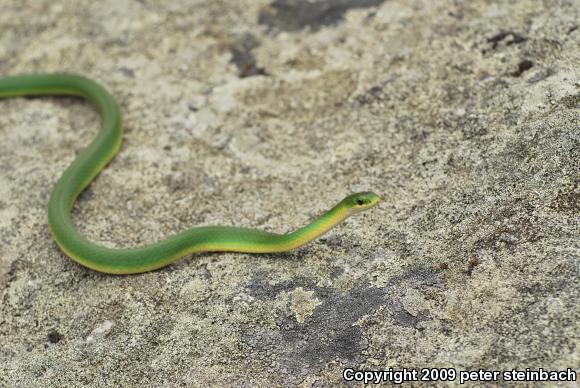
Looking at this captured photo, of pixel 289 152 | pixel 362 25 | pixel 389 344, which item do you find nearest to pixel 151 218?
pixel 289 152

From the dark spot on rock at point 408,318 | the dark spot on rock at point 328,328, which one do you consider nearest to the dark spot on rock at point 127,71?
the dark spot on rock at point 328,328

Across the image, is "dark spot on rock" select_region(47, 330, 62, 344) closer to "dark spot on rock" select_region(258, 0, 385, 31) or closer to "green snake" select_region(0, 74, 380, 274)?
"green snake" select_region(0, 74, 380, 274)

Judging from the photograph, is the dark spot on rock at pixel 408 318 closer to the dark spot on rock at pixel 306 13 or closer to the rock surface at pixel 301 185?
the rock surface at pixel 301 185

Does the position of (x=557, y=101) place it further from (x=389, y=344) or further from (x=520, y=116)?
(x=389, y=344)

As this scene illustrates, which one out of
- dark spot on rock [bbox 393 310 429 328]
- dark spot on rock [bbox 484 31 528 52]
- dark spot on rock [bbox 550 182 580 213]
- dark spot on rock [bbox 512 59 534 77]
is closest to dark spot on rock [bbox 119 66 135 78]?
dark spot on rock [bbox 484 31 528 52]

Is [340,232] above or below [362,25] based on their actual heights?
below
